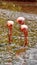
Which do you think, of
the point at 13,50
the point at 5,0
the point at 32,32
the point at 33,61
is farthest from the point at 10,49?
the point at 5,0

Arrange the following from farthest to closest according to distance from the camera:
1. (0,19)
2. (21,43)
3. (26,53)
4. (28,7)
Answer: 1. (28,7)
2. (0,19)
3. (21,43)
4. (26,53)

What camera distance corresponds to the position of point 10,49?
3303 millimetres

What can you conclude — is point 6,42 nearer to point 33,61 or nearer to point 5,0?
point 33,61

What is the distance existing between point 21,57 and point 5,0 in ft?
18.2

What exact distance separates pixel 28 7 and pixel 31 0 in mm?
1048

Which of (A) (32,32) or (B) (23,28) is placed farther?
(A) (32,32)

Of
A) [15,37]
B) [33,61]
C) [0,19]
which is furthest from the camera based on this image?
[0,19]

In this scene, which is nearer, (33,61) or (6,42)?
(33,61)

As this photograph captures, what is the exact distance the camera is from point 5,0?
27.3 feet

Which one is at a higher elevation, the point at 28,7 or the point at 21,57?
the point at 21,57

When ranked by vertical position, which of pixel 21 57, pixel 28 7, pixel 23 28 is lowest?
pixel 28 7

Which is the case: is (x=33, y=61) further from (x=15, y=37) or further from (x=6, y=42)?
(x=15, y=37)

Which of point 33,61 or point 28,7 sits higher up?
point 33,61

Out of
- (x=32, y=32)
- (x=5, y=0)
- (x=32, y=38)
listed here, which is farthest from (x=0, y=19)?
(x=5, y=0)
